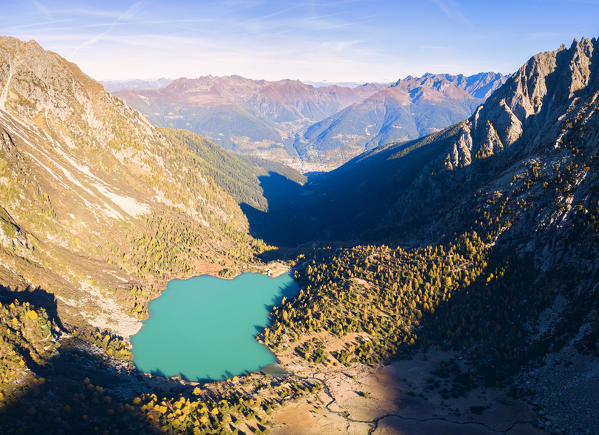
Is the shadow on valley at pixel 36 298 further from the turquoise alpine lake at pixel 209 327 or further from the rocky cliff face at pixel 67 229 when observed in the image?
the turquoise alpine lake at pixel 209 327

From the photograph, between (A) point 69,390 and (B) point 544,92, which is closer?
(A) point 69,390

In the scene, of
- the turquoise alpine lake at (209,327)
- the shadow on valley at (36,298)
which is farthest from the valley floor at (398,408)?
the shadow on valley at (36,298)

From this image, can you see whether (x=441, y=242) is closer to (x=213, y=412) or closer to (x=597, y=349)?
(x=597, y=349)

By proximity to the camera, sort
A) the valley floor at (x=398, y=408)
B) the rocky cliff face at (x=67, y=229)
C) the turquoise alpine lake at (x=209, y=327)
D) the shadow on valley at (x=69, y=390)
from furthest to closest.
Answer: the rocky cliff face at (x=67, y=229), the turquoise alpine lake at (x=209, y=327), the valley floor at (x=398, y=408), the shadow on valley at (x=69, y=390)

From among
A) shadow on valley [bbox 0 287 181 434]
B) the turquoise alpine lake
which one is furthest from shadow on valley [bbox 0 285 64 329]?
the turquoise alpine lake

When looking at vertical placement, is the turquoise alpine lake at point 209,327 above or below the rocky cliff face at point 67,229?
below

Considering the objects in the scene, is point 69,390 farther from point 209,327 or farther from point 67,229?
point 67,229

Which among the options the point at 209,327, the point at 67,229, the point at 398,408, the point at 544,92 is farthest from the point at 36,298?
the point at 544,92

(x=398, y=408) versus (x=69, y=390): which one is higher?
(x=69, y=390)

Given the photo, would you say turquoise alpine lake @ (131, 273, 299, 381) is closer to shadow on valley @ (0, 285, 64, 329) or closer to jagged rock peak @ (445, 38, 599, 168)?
shadow on valley @ (0, 285, 64, 329)
